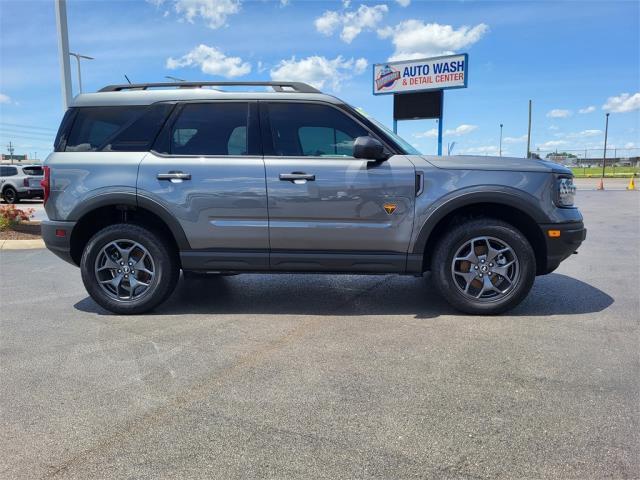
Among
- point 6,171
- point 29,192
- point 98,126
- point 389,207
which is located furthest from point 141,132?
point 6,171

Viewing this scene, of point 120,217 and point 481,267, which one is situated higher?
point 120,217

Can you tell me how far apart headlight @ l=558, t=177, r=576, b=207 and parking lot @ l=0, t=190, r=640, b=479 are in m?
1.01

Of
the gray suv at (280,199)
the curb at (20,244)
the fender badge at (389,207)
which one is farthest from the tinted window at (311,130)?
the curb at (20,244)

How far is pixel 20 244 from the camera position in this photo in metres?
8.39

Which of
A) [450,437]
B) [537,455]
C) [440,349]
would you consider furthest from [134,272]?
[537,455]

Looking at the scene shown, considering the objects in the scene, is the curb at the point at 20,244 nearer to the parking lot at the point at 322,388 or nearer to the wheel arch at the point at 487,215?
the parking lot at the point at 322,388

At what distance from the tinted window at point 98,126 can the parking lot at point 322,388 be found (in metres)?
1.59

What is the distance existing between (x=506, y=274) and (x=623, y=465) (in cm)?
225

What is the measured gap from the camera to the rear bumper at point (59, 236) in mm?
4508

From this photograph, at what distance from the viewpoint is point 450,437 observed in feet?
8.15

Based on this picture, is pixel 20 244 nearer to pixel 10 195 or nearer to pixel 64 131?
pixel 64 131

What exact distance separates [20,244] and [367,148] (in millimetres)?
7036

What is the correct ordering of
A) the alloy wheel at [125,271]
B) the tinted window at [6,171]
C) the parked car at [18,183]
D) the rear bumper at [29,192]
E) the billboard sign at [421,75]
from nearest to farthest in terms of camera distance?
the alloy wheel at [125,271] → the billboard sign at [421,75] → the parked car at [18,183] → the rear bumper at [29,192] → the tinted window at [6,171]

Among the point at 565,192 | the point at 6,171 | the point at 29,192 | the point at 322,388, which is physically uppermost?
the point at 6,171
